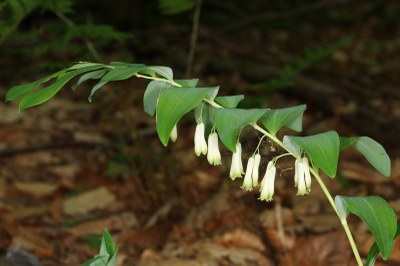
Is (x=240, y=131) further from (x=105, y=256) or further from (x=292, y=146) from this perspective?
(x=105, y=256)

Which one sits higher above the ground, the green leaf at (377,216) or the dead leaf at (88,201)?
the green leaf at (377,216)

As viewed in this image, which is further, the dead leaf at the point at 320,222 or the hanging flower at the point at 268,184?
the dead leaf at the point at 320,222

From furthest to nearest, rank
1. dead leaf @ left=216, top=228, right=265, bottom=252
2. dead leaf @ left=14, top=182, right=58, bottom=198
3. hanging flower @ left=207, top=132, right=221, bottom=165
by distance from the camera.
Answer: dead leaf @ left=14, top=182, right=58, bottom=198 → dead leaf @ left=216, top=228, right=265, bottom=252 → hanging flower @ left=207, top=132, right=221, bottom=165

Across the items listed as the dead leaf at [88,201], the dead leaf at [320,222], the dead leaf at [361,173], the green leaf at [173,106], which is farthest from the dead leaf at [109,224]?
Answer: the green leaf at [173,106]

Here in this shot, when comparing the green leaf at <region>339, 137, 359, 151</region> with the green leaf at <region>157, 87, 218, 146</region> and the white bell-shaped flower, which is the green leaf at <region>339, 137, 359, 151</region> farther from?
the green leaf at <region>157, 87, 218, 146</region>

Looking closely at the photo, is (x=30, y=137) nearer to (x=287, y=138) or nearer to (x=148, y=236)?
(x=148, y=236)

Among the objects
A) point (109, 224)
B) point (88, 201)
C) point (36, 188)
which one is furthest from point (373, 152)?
point (36, 188)

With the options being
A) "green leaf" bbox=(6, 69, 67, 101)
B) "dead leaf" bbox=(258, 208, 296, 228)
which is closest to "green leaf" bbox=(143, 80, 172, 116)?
"green leaf" bbox=(6, 69, 67, 101)

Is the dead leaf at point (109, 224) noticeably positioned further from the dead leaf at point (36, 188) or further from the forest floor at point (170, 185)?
the dead leaf at point (36, 188)
